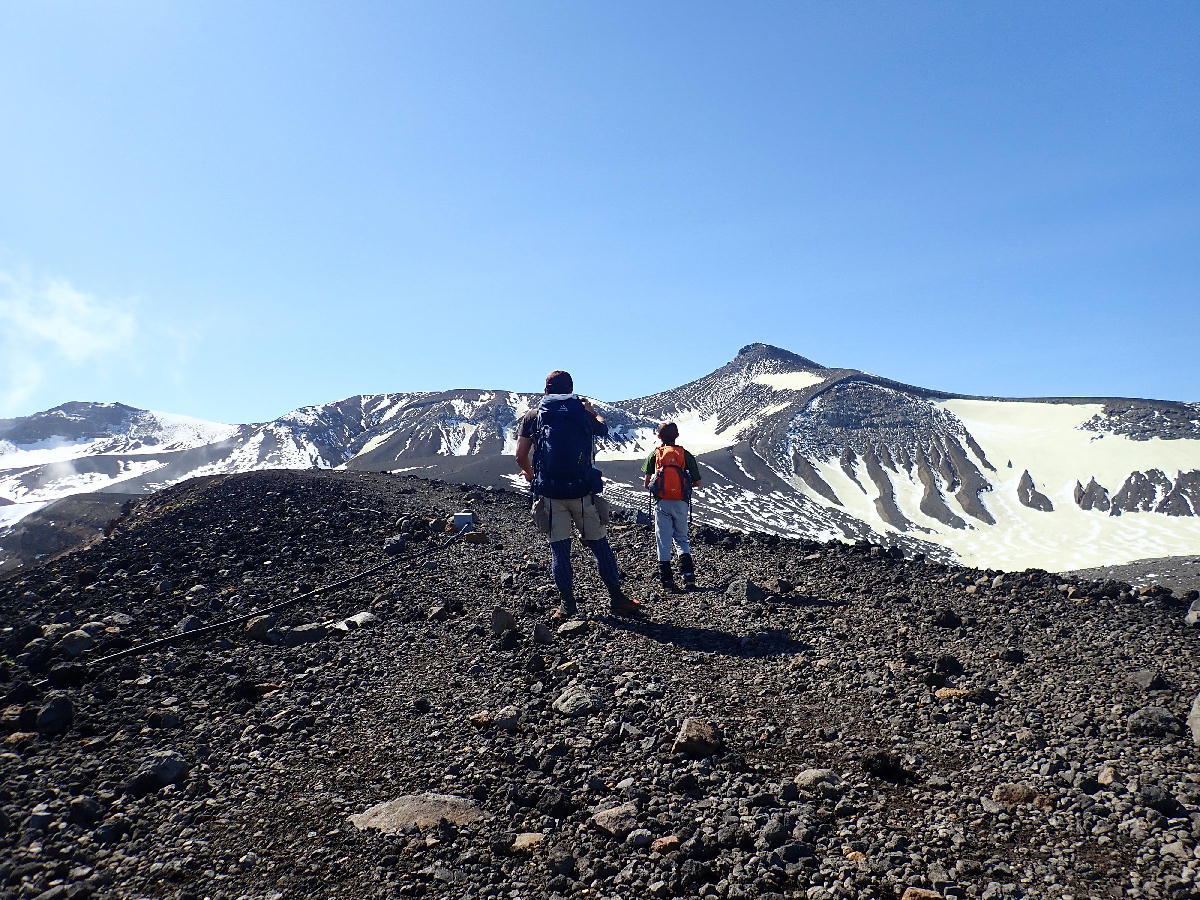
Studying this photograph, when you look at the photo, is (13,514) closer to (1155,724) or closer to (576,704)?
(576,704)

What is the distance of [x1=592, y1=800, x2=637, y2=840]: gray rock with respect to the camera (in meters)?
3.62

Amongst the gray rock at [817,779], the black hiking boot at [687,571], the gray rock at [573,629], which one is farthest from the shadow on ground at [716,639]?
the gray rock at [817,779]

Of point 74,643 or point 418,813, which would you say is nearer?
point 418,813

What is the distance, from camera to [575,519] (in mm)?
7840

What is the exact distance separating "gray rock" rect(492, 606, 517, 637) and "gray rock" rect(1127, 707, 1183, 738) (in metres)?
5.09

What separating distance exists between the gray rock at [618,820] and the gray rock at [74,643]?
565cm

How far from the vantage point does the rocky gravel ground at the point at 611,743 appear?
10.9ft

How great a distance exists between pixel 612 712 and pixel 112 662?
480 cm

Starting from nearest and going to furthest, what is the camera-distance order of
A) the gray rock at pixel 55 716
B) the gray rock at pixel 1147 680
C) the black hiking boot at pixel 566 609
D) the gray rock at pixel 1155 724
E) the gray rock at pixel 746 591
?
1. the gray rock at pixel 1155 724
2. the gray rock at pixel 1147 680
3. the gray rock at pixel 55 716
4. the black hiking boot at pixel 566 609
5. the gray rock at pixel 746 591

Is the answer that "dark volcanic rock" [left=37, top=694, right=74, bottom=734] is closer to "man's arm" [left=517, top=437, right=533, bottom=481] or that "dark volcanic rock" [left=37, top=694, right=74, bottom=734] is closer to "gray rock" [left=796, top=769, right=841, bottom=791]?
"man's arm" [left=517, top=437, right=533, bottom=481]

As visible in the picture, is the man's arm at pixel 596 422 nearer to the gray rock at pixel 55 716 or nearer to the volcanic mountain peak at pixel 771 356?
the gray rock at pixel 55 716

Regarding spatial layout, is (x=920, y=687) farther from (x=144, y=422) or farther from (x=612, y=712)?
(x=144, y=422)

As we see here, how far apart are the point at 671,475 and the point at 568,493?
2197 millimetres

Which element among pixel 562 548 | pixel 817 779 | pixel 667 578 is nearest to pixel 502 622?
pixel 562 548
